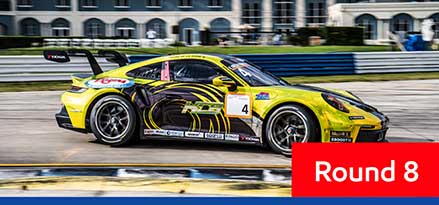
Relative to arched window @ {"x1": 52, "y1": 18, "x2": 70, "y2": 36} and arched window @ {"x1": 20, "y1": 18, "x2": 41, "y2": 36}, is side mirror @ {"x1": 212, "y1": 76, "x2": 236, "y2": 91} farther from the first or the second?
arched window @ {"x1": 20, "y1": 18, "x2": 41, "y2": 36}

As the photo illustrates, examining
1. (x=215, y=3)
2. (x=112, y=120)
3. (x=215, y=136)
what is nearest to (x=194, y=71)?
(x=215, y=136)

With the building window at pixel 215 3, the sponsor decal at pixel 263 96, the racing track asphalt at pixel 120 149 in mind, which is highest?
the building window at pixel 215 3

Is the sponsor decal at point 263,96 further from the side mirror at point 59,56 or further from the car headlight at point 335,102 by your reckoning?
the side mirror at point 59,56

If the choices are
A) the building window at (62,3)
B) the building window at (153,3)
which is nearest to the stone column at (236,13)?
the building window at (153,3)

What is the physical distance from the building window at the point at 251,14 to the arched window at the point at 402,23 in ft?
34.5

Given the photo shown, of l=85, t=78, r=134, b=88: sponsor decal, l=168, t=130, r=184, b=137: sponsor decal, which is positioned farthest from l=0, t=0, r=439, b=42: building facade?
l=168, t=130, r=184, b=137: sponsor decal

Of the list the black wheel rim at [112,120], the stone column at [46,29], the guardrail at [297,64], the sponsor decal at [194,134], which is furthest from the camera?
the stone column at [46,29]

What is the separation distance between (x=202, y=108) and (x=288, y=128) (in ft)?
3.52

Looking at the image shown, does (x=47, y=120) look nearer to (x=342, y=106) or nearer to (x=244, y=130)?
(x=244, y=130)

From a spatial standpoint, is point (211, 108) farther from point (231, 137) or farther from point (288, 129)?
point (288, 129)

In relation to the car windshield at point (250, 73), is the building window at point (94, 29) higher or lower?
higher

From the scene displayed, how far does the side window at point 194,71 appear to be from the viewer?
27.6 feet

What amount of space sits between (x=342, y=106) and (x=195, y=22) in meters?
47.7

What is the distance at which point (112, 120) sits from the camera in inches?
340
